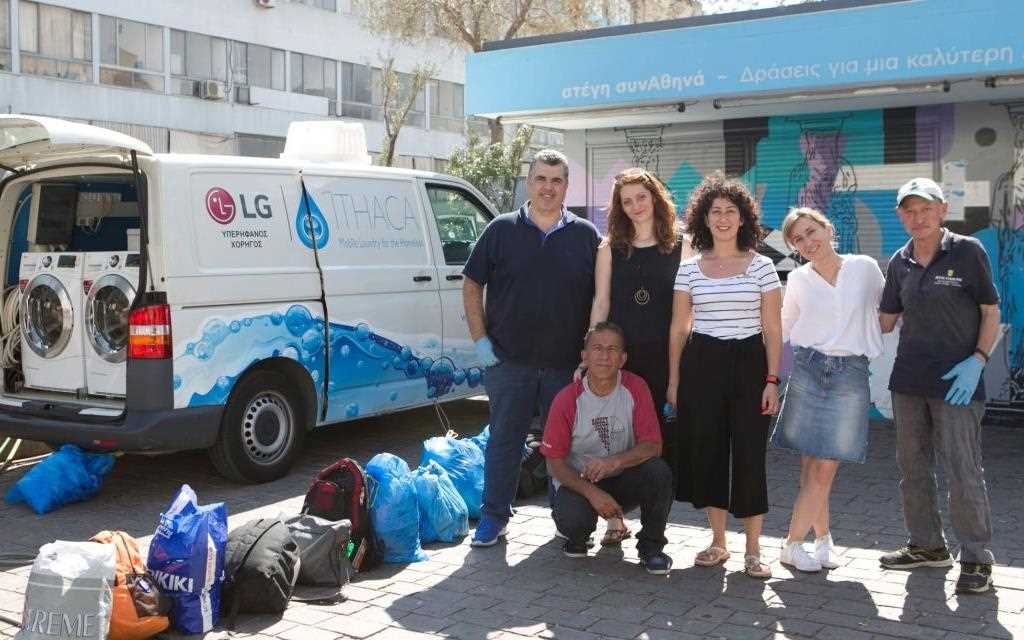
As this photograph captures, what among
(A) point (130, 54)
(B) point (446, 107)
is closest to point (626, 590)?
(A) point (130, 54)

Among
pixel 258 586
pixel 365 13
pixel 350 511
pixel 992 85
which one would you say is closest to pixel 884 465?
pixel 992 85

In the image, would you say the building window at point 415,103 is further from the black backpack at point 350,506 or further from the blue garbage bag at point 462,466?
the black backpack at point 350,506

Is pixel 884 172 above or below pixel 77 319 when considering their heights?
above

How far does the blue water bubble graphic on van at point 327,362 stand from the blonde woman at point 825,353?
3.48m

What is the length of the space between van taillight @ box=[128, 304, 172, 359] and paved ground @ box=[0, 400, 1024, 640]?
0.99 m

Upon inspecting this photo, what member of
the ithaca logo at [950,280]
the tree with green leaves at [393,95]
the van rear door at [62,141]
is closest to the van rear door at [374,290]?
the van rear door at [62,141]

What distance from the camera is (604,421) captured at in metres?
5.55

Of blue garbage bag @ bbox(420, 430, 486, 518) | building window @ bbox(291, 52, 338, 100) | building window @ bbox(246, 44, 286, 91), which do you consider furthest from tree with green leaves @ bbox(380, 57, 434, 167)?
blue garbage bag @ bbox(420, 430, 486, 518)

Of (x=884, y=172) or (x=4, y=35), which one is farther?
(x=4, y=35)

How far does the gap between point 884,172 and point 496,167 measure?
65.3ft

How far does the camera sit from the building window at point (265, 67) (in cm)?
3594

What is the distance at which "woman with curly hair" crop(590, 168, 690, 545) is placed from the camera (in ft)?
18.4

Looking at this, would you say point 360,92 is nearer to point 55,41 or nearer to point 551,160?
point 55,41

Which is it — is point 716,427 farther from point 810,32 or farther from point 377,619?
point 810,32
